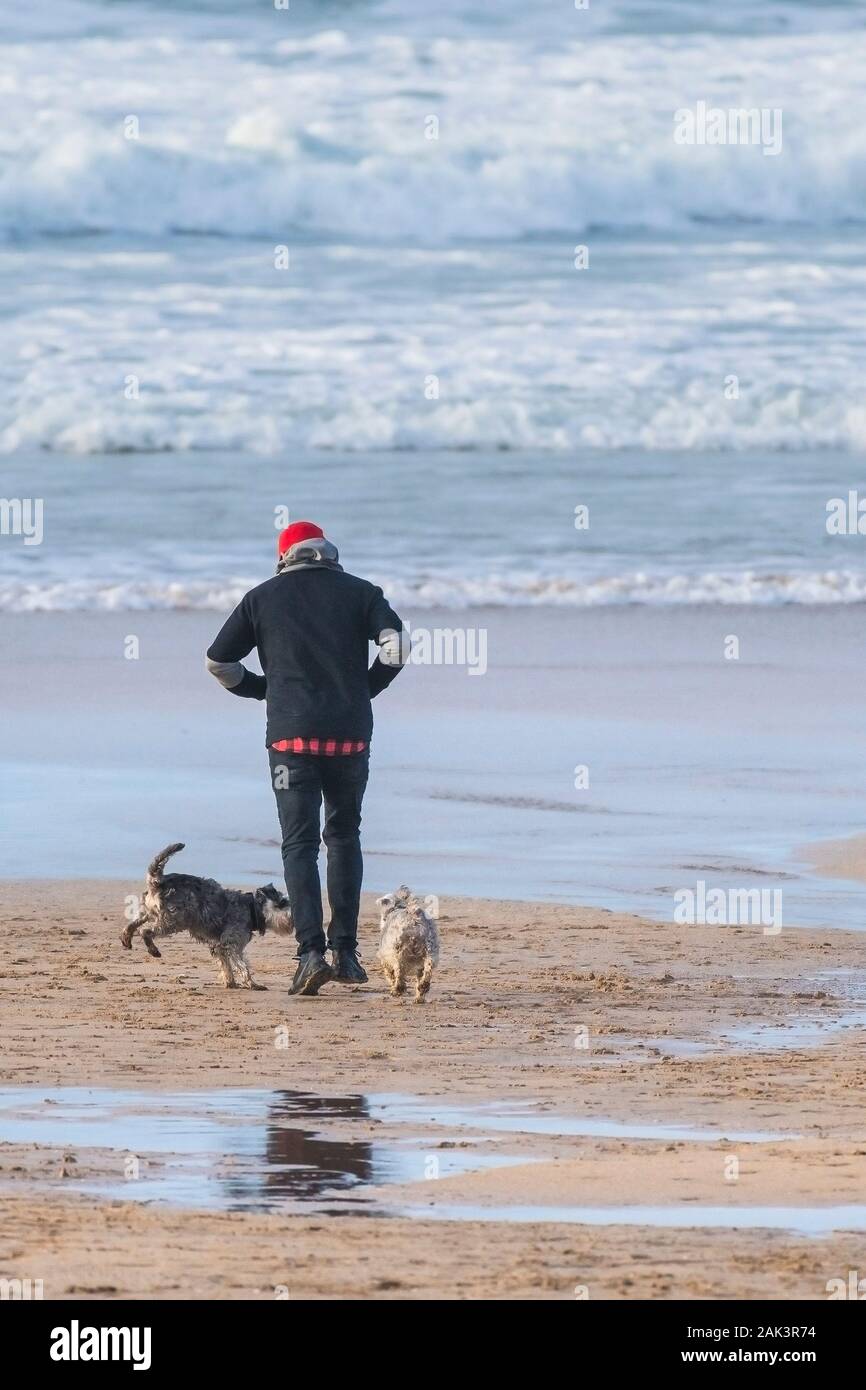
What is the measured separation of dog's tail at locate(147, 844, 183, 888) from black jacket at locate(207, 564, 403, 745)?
1.91 ft

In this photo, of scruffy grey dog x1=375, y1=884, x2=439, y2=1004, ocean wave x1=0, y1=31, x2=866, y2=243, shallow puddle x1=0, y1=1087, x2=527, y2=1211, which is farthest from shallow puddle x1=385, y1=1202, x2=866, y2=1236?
ocean wave x1=0, y1=31, x2=866, y2=243

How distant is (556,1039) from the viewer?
8195 millimetres

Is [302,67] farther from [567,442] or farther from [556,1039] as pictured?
[556,1039]

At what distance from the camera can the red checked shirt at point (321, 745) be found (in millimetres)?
9094

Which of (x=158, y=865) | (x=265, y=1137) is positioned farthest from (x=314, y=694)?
(x=265, y=1137)

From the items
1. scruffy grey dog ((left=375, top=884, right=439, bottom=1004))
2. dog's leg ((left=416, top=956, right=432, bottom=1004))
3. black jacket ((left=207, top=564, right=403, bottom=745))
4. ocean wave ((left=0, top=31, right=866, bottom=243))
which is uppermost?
ocean wave ((left=0, top=31, right=866, bottom=243))

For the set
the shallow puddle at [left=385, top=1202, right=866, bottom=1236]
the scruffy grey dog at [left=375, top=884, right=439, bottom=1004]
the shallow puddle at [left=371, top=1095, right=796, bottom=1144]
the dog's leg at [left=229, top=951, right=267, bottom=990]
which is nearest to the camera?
the shallow puddle at [left=385, top=1202, right=866, bottom=1236]

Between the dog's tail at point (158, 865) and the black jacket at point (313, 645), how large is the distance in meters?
0.58

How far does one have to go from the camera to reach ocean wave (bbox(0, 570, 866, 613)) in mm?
22750

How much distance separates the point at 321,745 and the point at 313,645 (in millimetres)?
399

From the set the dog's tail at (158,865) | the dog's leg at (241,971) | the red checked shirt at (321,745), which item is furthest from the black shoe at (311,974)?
the red checked shirt at (321,745)

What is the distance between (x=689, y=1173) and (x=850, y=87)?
41468mm

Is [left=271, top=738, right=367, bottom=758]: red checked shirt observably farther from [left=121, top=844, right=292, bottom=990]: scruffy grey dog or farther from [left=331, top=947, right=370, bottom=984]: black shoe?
[left=331, top=947, right=370, bottom=984]: black shoe

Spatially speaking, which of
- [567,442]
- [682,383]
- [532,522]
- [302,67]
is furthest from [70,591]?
[302,67]
